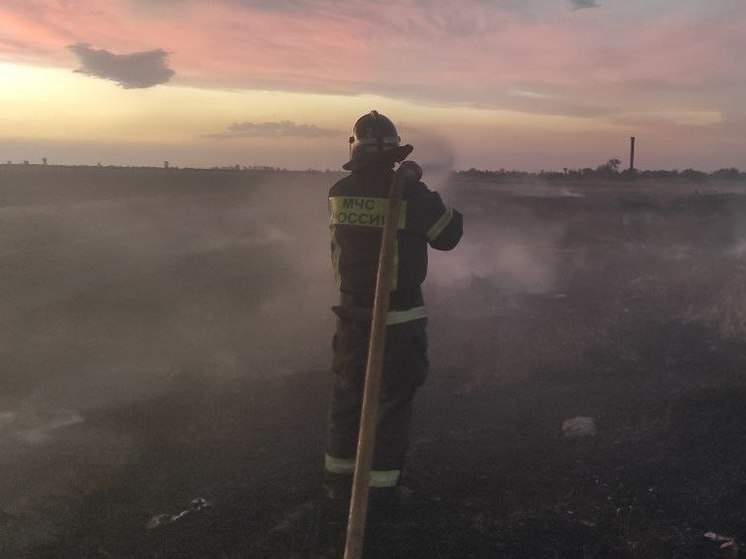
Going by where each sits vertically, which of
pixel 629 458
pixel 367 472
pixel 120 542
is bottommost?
pixel 120 542

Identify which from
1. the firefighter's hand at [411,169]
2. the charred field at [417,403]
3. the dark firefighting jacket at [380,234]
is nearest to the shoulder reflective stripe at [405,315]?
the dark firefighting jacket at [380,234]

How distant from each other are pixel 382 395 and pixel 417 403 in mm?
1772

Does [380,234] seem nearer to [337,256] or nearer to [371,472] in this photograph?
[337,256]

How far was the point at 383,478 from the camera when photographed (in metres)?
3.67

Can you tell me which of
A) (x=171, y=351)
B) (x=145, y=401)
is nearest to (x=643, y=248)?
(x=171, y=351)

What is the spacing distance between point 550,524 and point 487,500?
15.2 inches

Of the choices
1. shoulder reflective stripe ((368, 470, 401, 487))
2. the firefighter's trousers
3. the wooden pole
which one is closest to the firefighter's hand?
the wooden pole

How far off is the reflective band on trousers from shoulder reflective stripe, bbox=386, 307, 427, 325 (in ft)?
2.65

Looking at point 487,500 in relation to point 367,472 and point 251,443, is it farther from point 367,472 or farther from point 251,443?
point 251,443

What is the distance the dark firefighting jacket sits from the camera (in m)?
3.62

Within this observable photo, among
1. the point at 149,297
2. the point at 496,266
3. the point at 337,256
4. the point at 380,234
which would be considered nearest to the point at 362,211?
the point at 380,234

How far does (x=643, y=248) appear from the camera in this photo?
41.2ft

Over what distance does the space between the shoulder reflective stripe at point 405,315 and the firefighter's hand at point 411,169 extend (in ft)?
2.34

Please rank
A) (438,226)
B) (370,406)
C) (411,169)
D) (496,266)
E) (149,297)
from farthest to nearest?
(496,266)
(149,297)
(438,226)
(411,169)
(370,406)
